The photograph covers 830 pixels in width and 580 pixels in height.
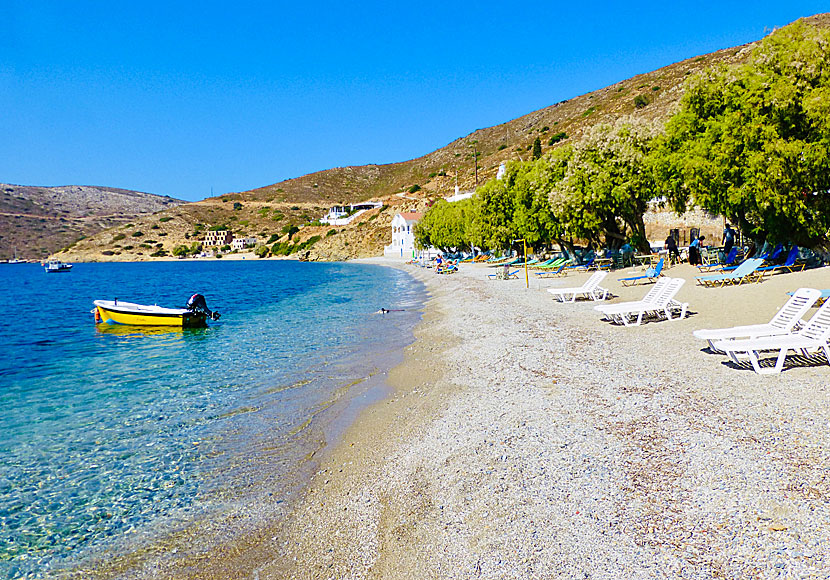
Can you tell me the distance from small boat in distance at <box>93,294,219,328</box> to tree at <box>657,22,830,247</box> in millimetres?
21224

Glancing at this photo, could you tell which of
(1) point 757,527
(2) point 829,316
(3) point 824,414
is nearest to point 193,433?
(1) point 757,527

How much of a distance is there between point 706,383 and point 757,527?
15.0 ft

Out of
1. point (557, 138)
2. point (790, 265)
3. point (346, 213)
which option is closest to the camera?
point (790, 265)

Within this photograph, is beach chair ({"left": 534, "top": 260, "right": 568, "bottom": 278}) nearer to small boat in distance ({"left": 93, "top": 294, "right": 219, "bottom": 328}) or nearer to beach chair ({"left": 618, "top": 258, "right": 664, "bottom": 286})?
beach chair ({"left": 618, "top": 258, "right": 664, "bottom": 286})

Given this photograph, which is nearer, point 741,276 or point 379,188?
point 741,276

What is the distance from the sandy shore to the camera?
4477 millimetres

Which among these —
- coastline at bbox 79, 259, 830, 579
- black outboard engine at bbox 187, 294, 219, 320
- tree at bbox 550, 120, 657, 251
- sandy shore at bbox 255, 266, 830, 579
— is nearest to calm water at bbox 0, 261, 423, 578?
black outboard engine at bbox 187, 294, 219, 320

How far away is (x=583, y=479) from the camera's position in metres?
5.79

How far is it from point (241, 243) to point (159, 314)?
132473 mm

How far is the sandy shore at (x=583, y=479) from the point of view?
4477 mm

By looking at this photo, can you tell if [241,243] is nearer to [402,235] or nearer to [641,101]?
[402,235]

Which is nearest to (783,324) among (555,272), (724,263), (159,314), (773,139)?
(773,139)

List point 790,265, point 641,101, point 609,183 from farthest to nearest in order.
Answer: point 641,101 < point 609,183 < point 790,265

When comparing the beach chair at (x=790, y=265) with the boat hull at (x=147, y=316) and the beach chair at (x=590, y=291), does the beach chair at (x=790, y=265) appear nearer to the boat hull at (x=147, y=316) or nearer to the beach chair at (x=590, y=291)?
the beach chair at (x=590, y=291)
